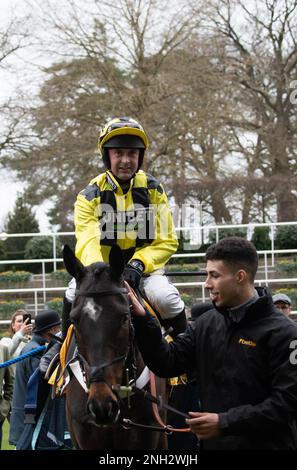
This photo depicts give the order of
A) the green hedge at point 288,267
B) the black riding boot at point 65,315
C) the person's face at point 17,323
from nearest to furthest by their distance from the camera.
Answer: the black riding boot at point 65,315, the person's face at point 17,323, the green hedge at point 288,267

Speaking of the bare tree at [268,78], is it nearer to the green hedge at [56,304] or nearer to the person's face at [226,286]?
the green hedge at [56,304]

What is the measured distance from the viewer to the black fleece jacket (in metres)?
4.00

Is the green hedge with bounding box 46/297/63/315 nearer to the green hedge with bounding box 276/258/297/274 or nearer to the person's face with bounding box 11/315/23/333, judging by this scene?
the green hedge with bounding box 276/258/297/274

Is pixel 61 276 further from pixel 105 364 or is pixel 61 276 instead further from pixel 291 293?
pixel 105 364

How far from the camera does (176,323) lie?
20.1 feet

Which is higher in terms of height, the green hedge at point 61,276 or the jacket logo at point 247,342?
the jacket logo at point 247,342

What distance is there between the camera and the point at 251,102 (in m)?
24.4

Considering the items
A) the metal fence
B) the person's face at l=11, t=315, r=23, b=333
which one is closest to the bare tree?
the metal fence

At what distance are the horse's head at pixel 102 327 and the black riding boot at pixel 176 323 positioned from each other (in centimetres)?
125

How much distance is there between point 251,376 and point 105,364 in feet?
2.73

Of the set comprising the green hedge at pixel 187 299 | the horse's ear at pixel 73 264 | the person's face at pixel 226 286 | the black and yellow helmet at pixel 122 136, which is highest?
the black and yellow helmet at pixel 122 136

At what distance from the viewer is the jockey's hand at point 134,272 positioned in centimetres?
542

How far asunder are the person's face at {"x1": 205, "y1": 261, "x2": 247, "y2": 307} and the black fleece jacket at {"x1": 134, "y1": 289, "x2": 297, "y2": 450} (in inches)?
3.0

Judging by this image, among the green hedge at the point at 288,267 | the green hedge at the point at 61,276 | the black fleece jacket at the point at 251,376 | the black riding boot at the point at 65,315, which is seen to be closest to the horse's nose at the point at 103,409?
the black fleece jacket at the point at 251,376
